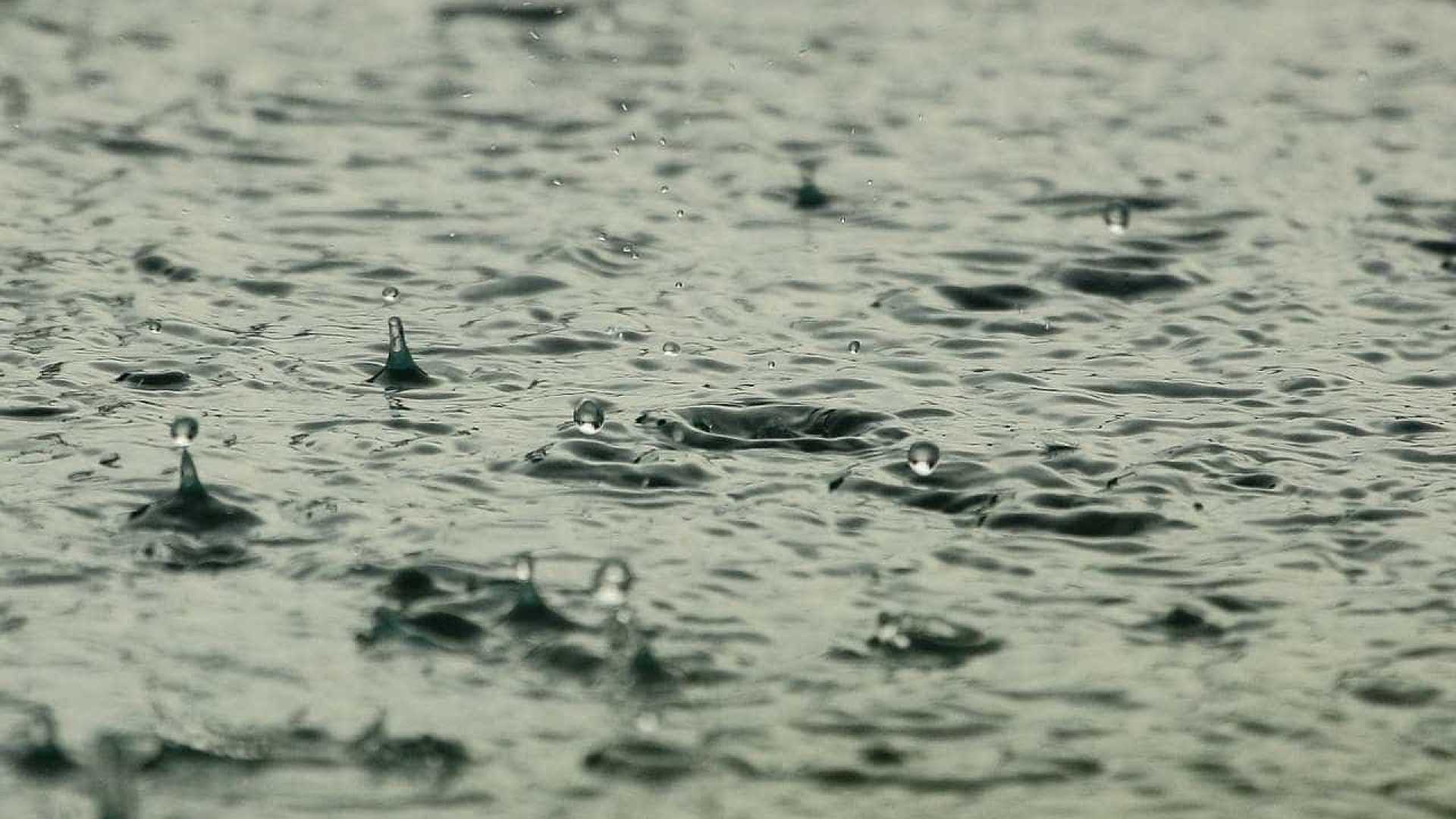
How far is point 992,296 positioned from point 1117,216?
4.60 feet

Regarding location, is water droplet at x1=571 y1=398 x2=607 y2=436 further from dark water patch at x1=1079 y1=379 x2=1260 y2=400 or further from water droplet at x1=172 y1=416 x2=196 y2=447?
dark water patch at x1=1079 y1=379 x2=1260 y2=400

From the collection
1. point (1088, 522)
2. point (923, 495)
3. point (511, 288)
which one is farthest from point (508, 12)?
point (1088, 522)

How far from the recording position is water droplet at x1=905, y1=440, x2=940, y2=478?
22.9 ft

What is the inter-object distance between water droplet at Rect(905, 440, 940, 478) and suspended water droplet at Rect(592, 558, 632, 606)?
132 cm

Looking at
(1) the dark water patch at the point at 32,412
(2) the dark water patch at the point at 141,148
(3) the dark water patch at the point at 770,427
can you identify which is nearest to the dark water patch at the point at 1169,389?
(3) the dark water patch at the point at 770,427

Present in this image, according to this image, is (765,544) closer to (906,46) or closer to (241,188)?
(241,188)

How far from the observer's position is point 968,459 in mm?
7090

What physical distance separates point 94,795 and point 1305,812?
2.77 metres

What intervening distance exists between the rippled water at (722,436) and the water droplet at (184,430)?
11 centimetres

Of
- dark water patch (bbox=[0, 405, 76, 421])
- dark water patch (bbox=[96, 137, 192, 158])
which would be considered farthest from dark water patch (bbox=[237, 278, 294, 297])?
dark water patch (bbox=[96, 137, 192, 158])

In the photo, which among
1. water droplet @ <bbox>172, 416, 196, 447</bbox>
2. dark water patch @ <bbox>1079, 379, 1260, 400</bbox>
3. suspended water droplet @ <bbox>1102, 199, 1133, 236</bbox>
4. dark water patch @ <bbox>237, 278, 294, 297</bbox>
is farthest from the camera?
suspended water droplet @ <bbox>1102, 199, 1133, 236</bbox>

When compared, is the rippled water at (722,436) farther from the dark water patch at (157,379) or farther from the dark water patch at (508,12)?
the dark water patch at (508,12)

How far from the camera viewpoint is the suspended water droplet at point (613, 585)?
592 cm

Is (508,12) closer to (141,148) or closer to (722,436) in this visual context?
(141,148)
